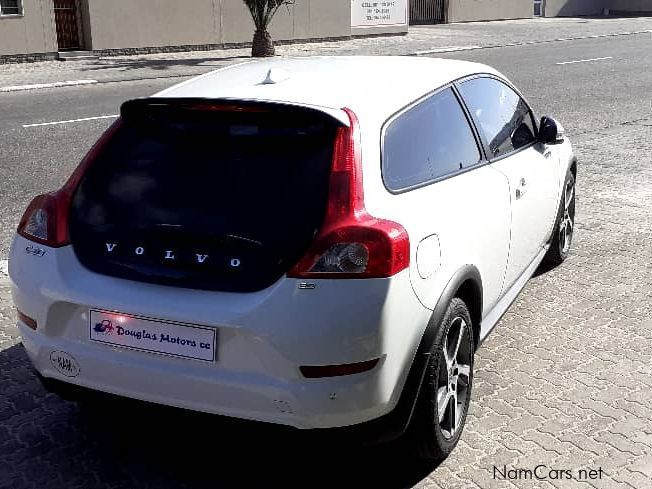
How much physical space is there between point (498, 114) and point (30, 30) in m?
17.8

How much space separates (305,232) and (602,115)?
11.2m

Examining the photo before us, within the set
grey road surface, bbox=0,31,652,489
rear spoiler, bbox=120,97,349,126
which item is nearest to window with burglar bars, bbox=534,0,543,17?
grey road surface, bbox=0,31,652,489

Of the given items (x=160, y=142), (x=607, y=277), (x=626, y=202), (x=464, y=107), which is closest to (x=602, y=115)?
(x=626, y=202)

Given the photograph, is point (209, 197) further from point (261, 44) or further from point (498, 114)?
point (261, 44)

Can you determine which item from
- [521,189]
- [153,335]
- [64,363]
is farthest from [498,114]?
[64,363]

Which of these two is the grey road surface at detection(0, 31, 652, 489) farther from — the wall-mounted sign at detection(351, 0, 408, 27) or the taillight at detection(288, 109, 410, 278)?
the wall-mounted sign at detection(351, 0, 408, 27)

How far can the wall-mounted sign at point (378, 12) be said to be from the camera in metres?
27.8

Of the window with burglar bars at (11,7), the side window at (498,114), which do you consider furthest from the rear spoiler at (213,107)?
the window with burglar bars at (11,7)

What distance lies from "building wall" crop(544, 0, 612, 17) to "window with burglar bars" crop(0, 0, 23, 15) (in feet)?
93.5

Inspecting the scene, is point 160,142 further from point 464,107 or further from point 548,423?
point 548,423

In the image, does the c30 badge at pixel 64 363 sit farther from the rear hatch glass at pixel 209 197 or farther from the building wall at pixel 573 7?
the building wall at pixel 573 7

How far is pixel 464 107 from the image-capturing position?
408cm

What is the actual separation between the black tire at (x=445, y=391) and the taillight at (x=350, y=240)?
46cm

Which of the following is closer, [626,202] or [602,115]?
[626,202]
